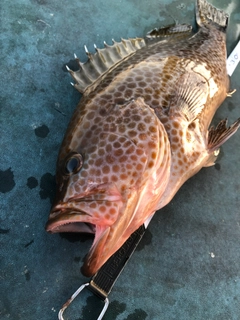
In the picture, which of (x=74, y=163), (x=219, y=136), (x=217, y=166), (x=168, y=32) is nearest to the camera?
(x=74, y=163)

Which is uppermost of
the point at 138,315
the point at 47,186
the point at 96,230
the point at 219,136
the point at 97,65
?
the point at 97,65

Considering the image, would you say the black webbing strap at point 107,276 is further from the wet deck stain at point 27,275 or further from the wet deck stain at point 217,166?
the wet deck stain at point 217,166

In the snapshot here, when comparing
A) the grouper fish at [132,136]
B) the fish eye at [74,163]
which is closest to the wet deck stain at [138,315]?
the grouper fish at [132,136]

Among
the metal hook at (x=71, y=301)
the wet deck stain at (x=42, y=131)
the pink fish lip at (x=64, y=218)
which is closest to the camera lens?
the pink fish lip at (x=64, y=218)

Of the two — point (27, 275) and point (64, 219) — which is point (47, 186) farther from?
point (64, 219)

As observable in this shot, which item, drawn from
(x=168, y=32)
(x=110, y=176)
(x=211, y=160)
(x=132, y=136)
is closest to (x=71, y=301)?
(x=110, y=176)

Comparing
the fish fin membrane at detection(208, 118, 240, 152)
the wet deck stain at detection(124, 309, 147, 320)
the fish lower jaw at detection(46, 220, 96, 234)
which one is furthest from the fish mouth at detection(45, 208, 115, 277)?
the fish fin membrane at detection(208, 118, 240, 152)

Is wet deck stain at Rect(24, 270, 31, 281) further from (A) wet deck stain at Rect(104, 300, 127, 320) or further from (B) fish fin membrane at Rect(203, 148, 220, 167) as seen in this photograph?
(B) fish fin membrane at Rect(203, 148, 220, 167)
